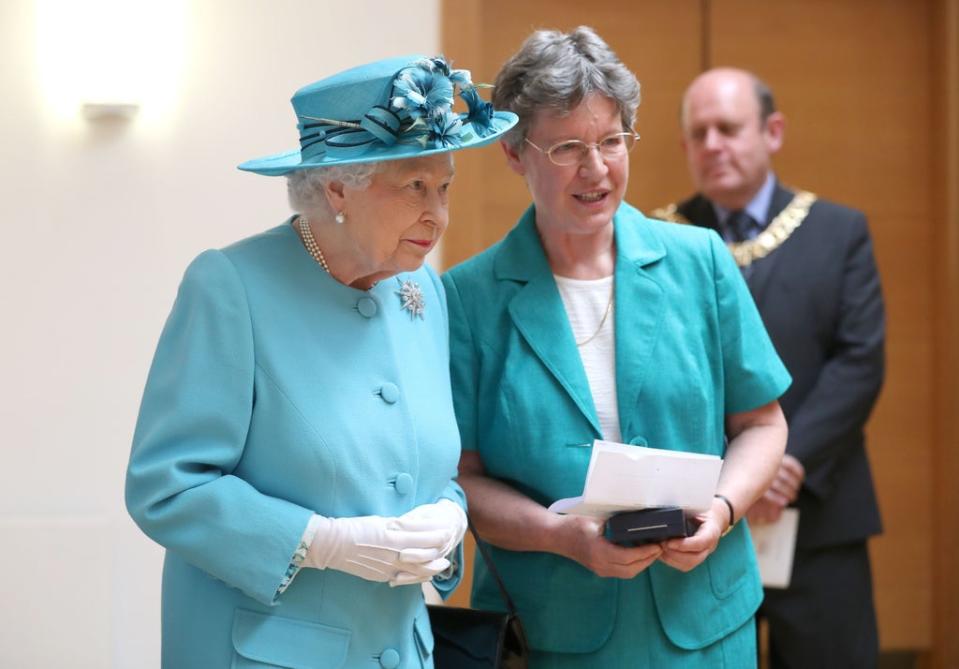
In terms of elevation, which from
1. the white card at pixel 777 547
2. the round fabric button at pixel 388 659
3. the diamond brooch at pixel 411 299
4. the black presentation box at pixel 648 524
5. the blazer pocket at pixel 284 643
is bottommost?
the white card at pixel 777 547

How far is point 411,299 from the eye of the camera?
7.22 feet

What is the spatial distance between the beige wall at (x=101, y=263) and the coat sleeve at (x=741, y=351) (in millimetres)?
1732

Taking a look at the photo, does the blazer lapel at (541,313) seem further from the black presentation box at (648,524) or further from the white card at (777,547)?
the white card at (777,547)

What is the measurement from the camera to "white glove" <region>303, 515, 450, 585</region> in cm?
189

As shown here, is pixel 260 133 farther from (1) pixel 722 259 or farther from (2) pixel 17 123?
(1) pixel 722 259

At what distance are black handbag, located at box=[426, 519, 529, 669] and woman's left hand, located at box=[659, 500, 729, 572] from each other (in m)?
0.30

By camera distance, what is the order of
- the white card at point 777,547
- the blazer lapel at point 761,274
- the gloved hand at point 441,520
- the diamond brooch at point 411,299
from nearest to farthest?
the gloved hand at point 441,520
the diamond brooch at point 411,299
the white card at point 777,547
the blazer lapel at point 761,274

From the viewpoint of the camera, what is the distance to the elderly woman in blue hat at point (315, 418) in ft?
6.12

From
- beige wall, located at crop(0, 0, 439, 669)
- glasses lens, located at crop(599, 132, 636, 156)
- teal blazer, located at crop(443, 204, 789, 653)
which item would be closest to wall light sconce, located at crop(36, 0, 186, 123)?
beige wall, located at crop(0, 0, 439, 669)

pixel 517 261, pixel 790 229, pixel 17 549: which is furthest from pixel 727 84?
pixel 17 549

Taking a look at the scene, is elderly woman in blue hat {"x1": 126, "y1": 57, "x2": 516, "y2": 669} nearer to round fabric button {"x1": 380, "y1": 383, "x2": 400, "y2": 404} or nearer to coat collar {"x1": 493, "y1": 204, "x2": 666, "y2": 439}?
round fabric button {"x1": 380, "y1": 383, "x2": 400, "y2": 404}

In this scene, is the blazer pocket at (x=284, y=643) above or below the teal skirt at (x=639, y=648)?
above

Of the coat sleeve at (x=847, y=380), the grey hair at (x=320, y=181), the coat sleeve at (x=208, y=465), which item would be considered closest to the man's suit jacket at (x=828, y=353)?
the coat sleeve at (x=847, y=380)

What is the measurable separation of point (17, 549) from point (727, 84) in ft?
8.17
